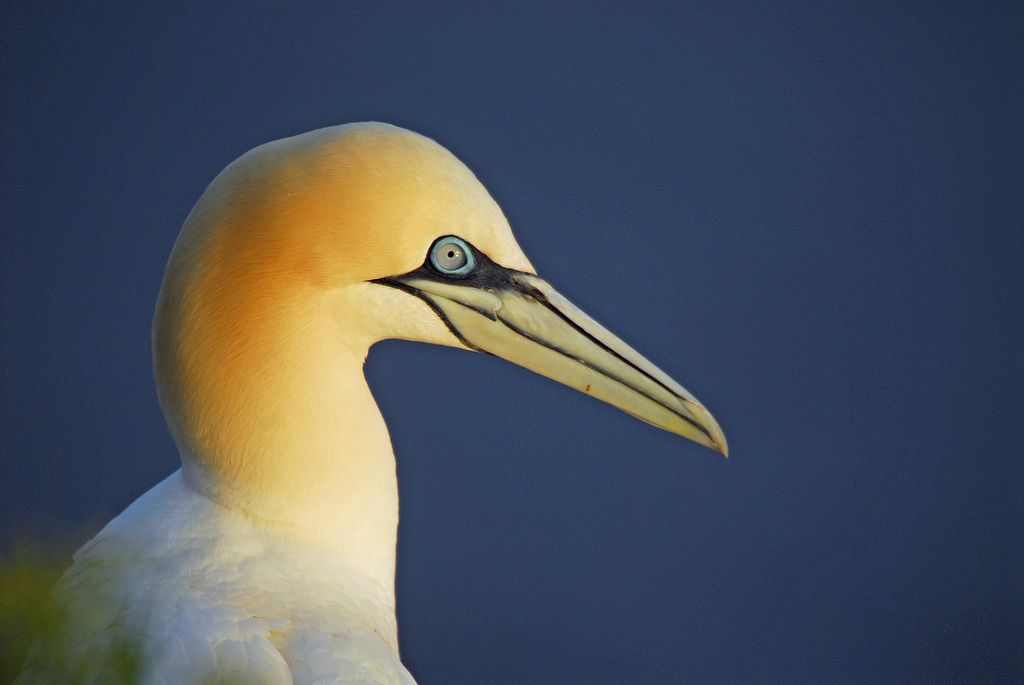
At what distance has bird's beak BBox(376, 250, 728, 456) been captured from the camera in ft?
4.90

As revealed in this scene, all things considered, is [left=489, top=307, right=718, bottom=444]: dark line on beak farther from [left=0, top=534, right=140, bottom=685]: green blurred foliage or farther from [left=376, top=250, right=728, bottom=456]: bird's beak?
[left=0, top=534, right=140, bottom=685]: green blurred foliage

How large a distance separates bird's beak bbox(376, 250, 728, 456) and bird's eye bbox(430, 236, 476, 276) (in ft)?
0.05

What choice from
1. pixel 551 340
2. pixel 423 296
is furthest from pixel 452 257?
pixel 551 340

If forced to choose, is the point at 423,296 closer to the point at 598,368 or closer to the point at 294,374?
the point at 294,374

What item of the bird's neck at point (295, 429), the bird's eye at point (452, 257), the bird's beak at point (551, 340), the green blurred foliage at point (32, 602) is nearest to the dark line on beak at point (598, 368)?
the bird's beak at point (551, 340)

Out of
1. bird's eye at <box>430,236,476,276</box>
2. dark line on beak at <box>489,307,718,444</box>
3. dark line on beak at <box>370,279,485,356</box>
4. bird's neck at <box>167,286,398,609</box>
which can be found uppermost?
bird's eye at <box>430,236,476,276</box>

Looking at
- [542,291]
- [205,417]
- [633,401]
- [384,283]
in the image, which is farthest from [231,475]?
[633,401]

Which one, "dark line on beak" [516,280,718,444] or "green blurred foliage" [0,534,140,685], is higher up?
"dark line on beak" [516,280,718,444]

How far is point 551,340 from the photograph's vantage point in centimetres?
157

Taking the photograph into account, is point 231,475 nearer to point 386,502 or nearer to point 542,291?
point 386,502

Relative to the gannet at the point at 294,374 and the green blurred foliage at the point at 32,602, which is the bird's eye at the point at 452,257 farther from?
the green blurred foliage at the point at 32,602

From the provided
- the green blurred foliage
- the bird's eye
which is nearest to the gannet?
the bird's eye

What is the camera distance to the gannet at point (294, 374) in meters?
1.33

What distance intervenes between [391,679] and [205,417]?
502 mm
